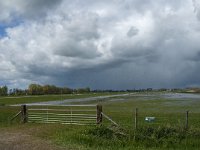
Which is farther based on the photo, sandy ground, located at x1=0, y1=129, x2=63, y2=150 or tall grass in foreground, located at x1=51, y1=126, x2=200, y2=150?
tall grass in foreground, located at x1=51, y1=126, x2=200, y2=150

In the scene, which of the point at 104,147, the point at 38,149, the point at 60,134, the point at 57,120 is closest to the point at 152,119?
the point at 57,120

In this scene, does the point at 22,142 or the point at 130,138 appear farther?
the point at 130,138

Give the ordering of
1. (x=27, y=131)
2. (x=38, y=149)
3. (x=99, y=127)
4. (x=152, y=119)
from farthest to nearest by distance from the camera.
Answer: (x=152, y=119) → (x=27, y=131) → (x=99, y=127) → (x=38, y=149)

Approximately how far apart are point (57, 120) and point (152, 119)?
7.35 metres

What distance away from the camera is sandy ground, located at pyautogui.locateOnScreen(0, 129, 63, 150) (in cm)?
1877

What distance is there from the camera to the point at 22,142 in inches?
803

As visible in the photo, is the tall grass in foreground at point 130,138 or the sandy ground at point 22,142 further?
the tall grass in foreground at point 130,138

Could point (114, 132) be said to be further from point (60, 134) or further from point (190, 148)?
point (190, 148)

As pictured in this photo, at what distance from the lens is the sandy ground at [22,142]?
18766mm

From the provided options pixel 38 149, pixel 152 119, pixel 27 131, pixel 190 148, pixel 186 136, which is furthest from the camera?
pixel 152 119

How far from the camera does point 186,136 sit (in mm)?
22109

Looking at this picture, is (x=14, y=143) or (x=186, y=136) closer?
(x=14, y=143)

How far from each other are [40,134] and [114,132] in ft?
14.5

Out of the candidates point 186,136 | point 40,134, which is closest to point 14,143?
point 40,134
